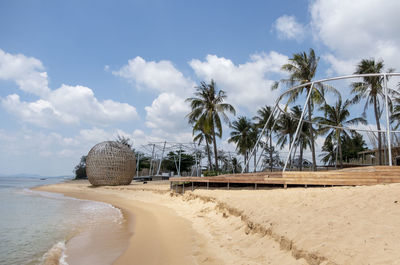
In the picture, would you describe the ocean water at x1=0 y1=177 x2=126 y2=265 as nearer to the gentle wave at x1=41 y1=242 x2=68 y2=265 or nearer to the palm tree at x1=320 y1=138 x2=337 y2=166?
the gentle wave at x1=41 y1=242 x2=68 y2=265

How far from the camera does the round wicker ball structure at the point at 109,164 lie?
25.5m

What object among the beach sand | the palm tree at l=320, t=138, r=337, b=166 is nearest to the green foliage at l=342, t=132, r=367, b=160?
the palm tree at l=320, t=138, r=337, b=166

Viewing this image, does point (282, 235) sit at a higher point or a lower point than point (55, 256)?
higher

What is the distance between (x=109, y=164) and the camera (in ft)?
83.7

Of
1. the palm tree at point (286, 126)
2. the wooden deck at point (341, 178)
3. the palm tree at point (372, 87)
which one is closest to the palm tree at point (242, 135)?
the palm tree at point (286, 126)

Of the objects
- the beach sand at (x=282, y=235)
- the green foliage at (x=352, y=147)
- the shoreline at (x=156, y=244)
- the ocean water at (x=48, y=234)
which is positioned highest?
the green foliage at (x=352, y=147)

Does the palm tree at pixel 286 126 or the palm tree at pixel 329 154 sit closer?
the palm tree at pixel 286 126

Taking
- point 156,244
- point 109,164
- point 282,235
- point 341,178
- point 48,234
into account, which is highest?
point 109,164

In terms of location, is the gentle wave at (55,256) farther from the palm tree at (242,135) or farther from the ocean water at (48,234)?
the palm tree at (242,135)

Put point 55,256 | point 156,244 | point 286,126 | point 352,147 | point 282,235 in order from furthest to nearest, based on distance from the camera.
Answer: point 352,147 < point 286,126 < point 156,244 < point 55,256 < point 282,235

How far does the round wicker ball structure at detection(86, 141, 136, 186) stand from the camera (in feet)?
83.6

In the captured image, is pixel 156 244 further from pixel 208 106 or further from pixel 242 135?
pixel 242 135

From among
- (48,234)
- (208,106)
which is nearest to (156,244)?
(48,234)

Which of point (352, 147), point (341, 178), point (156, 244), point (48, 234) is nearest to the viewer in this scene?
point (156, 244)
